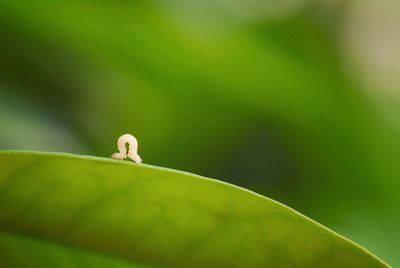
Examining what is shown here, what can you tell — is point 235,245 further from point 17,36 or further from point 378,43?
point 378,43

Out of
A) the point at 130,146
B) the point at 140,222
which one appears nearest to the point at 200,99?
the point at 130,146

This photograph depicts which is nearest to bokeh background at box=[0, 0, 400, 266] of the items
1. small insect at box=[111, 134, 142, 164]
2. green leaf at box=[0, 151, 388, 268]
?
small insect at box=[111, 134, 142, 164]

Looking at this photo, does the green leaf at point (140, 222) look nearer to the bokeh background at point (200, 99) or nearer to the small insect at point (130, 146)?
the small insect at point (130, 146)

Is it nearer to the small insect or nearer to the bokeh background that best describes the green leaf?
the small insect

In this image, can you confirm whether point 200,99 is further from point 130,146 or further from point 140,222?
point 140,222

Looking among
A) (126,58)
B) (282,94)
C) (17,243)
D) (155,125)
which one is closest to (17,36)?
(126,58)

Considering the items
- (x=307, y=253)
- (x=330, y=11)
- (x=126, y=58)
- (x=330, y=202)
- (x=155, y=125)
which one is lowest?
(x=307, y=253)
